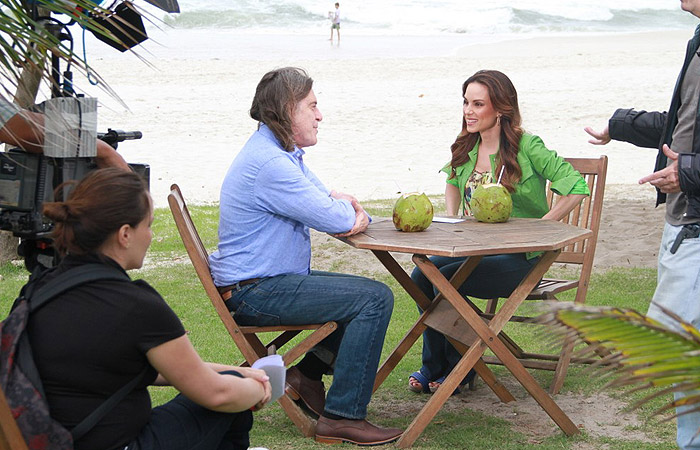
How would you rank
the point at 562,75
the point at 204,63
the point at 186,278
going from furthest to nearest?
1. the point at 204,63
2. the point at 562,75
3. the point at 186,278

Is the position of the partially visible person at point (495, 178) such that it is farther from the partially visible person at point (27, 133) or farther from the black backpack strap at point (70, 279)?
the black backpack strap at point (70, 279)

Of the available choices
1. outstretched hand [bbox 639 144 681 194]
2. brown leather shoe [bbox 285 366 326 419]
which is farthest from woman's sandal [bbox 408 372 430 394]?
outstretched hand [bbox 639 144 681 194]

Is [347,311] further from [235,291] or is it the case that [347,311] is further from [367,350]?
[235,291]

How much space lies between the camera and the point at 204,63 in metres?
27.2

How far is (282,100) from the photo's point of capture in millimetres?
4230

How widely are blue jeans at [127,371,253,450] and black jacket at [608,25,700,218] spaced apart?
1.91m

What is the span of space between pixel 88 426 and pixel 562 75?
2214cm

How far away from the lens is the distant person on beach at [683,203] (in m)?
3.62

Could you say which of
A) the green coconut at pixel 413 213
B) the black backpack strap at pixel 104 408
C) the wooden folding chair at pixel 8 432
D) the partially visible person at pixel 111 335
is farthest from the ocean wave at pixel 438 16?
the wooden folding chair at pixel 8 432

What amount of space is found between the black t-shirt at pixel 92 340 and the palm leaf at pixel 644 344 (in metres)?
1.29

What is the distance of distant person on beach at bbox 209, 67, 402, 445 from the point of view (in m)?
4.05

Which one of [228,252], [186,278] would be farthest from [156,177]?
[228,252]

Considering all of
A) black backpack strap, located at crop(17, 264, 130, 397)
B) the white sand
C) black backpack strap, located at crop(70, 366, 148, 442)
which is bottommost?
the white sand

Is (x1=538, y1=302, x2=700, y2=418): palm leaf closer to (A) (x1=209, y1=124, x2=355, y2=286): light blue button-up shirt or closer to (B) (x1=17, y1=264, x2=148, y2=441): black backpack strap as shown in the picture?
(B) (x1=17, y1=264, x2=148, y2=441): black backpack strap
